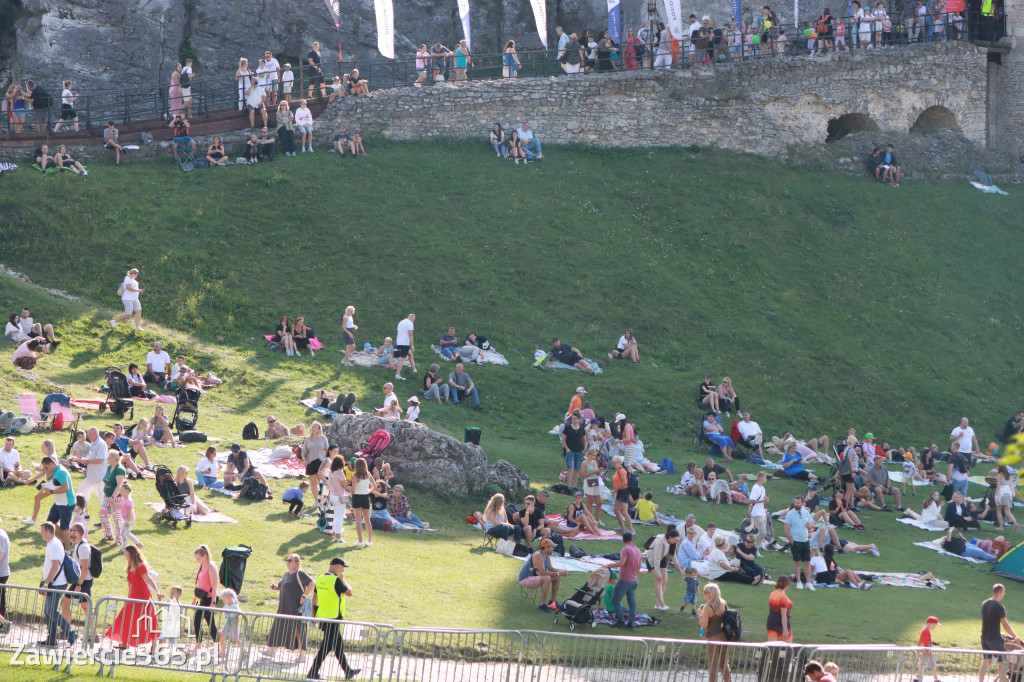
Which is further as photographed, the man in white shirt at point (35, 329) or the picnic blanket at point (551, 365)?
the picnic blanket at point (551, 365)

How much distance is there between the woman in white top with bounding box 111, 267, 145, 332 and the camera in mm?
24141

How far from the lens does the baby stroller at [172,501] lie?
1561 centimetres

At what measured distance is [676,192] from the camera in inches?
1355

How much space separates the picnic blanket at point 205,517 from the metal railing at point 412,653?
187 inches

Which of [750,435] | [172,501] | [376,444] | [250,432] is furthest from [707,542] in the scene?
[250,432]

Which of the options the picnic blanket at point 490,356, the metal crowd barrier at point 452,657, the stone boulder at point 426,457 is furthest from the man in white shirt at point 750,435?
the metal crowd barrier at point 452,657

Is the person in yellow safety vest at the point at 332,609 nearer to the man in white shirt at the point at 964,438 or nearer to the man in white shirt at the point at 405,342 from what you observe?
the man in white shirt at the point at 405,342

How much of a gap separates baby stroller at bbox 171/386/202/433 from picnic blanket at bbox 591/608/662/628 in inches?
354

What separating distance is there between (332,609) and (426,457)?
7064 millimetres

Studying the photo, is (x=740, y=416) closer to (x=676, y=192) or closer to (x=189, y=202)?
(x=676, y=192)

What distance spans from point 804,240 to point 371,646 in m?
25.1

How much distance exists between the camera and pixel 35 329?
73.8ft

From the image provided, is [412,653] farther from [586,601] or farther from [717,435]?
[717,435]

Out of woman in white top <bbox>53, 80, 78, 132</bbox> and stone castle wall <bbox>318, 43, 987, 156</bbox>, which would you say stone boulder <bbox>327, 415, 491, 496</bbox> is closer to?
stone castle wall <bbox>318, 43, 987, 156</bbox>
